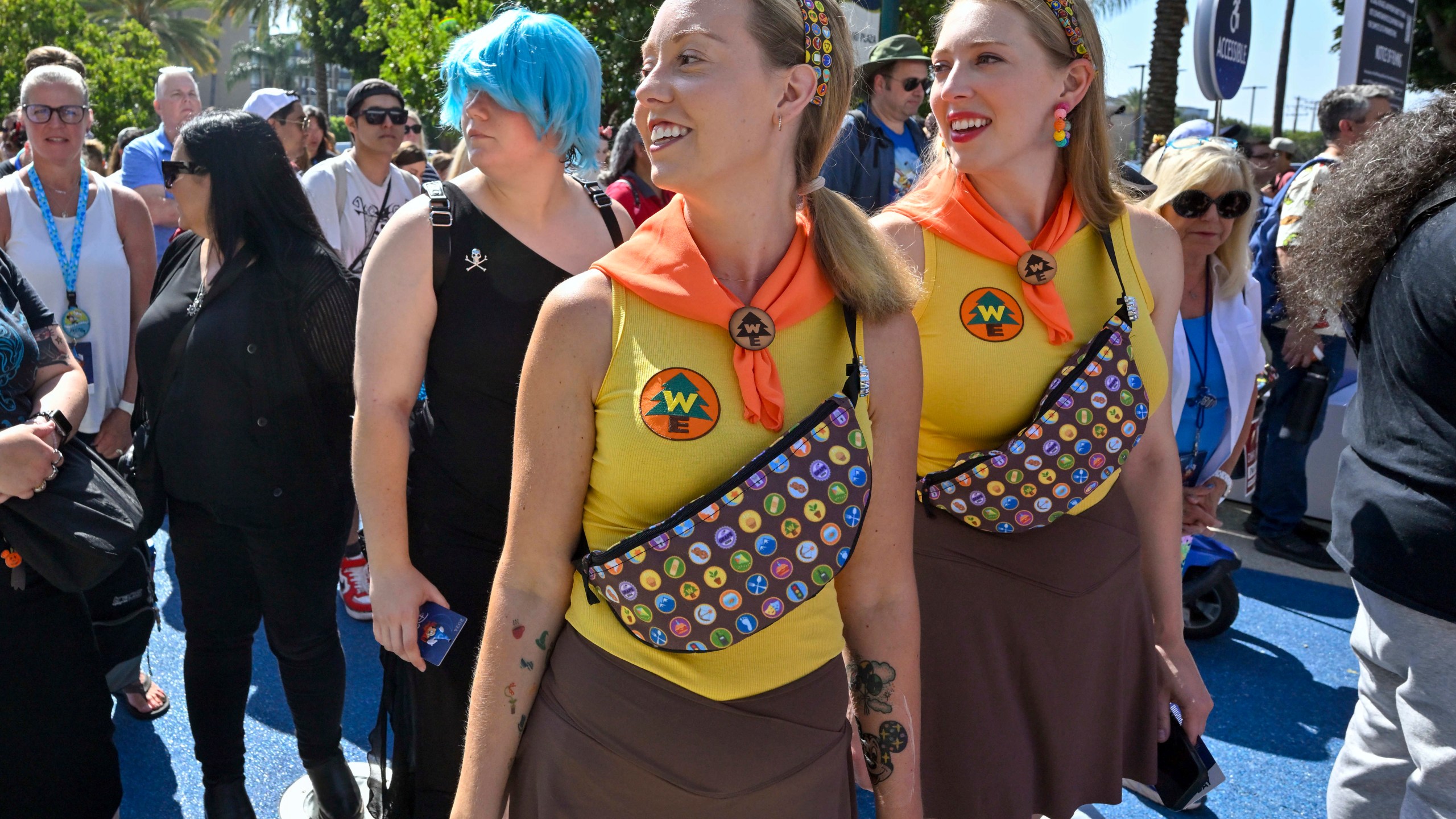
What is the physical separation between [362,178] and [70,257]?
1725 millimetres

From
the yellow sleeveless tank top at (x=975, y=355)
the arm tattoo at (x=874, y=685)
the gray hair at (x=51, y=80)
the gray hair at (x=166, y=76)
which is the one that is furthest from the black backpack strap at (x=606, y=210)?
the gray hair at (x=166, y=76)

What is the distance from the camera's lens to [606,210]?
8.27 feet

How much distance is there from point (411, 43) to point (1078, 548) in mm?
18260

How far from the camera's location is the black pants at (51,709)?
2.41m

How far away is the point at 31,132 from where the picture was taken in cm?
408

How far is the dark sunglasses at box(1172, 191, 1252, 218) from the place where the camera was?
3367 mm

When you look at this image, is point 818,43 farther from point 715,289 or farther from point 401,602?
point 401,602

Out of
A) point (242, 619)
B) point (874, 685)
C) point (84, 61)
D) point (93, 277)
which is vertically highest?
point (84, 61)

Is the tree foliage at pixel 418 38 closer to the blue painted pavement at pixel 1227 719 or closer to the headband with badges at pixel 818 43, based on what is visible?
the blue painted pavement at pixel 1227 719

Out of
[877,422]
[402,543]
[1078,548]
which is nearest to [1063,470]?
[1078,548]

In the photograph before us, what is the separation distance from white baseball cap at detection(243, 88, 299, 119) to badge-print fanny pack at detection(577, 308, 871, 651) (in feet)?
17.4

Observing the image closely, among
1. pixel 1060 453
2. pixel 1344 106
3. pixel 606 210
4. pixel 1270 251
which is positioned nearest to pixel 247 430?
pixel 606 210

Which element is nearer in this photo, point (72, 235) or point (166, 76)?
point (72, 235)

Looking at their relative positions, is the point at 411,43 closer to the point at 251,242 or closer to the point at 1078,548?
the point at 251,242
